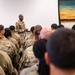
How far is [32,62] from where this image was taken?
3.07 meters

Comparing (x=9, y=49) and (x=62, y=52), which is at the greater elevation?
(x=62, y=52)

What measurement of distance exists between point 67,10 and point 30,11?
4.85 ft

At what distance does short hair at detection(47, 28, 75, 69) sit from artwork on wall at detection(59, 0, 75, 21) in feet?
26.7

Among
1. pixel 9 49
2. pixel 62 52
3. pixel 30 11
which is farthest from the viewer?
pixel 30 11

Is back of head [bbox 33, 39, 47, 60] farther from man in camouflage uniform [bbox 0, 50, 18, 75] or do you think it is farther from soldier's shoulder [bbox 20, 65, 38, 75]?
man in camouflage uniform [bbox 0, 50, 18, 75]

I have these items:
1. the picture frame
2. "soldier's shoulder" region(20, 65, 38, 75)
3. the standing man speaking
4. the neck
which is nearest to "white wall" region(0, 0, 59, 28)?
the picture frame

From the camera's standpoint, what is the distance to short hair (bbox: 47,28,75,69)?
0.97 meters

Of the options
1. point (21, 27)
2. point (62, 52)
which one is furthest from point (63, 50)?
Result: point (21, 27)

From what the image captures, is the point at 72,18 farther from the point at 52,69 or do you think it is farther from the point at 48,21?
the point at 52,69

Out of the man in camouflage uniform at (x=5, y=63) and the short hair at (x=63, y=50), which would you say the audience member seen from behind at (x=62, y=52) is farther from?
the man in camouflage uniform at (x=5, y=63)

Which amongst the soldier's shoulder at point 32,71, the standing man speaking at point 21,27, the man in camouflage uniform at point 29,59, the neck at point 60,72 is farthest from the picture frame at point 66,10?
the neck at point 60,72

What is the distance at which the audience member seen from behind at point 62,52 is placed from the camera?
974 millimetres

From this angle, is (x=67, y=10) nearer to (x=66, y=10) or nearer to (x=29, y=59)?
(x=66, y=10)

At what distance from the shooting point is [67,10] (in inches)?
358
